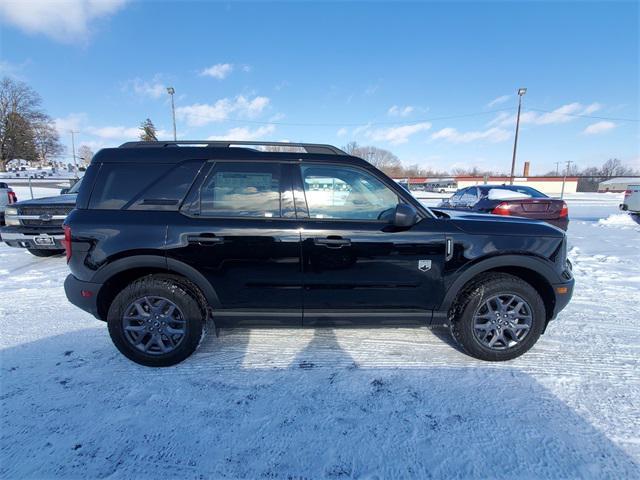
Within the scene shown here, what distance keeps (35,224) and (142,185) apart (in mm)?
4684

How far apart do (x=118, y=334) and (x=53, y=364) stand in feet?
2.20

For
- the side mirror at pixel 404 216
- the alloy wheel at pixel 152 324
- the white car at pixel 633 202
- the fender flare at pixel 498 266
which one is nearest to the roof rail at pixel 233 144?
the side mirror at pixel 404 216

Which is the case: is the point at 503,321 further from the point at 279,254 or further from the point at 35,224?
the point at 35,224

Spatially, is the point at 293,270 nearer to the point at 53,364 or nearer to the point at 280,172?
the point at 280,172

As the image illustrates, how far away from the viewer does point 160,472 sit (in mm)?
1835

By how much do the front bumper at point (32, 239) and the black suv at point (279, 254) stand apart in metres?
3.61

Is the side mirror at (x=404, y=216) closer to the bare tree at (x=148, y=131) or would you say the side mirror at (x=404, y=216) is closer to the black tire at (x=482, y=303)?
the black tire at (x=482, y=303)

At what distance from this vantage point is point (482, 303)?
2.85 meters

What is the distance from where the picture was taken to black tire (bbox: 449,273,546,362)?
2.84m

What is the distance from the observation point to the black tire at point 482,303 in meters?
2.84

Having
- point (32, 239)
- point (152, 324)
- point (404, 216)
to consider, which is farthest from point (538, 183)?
point (32, 239)

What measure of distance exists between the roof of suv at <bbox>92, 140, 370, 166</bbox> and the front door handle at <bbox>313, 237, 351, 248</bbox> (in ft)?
2.45

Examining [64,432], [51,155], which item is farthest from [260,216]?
[51,155]

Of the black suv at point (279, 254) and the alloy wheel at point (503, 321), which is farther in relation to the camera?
the alloy wheel at point (503, 321)
